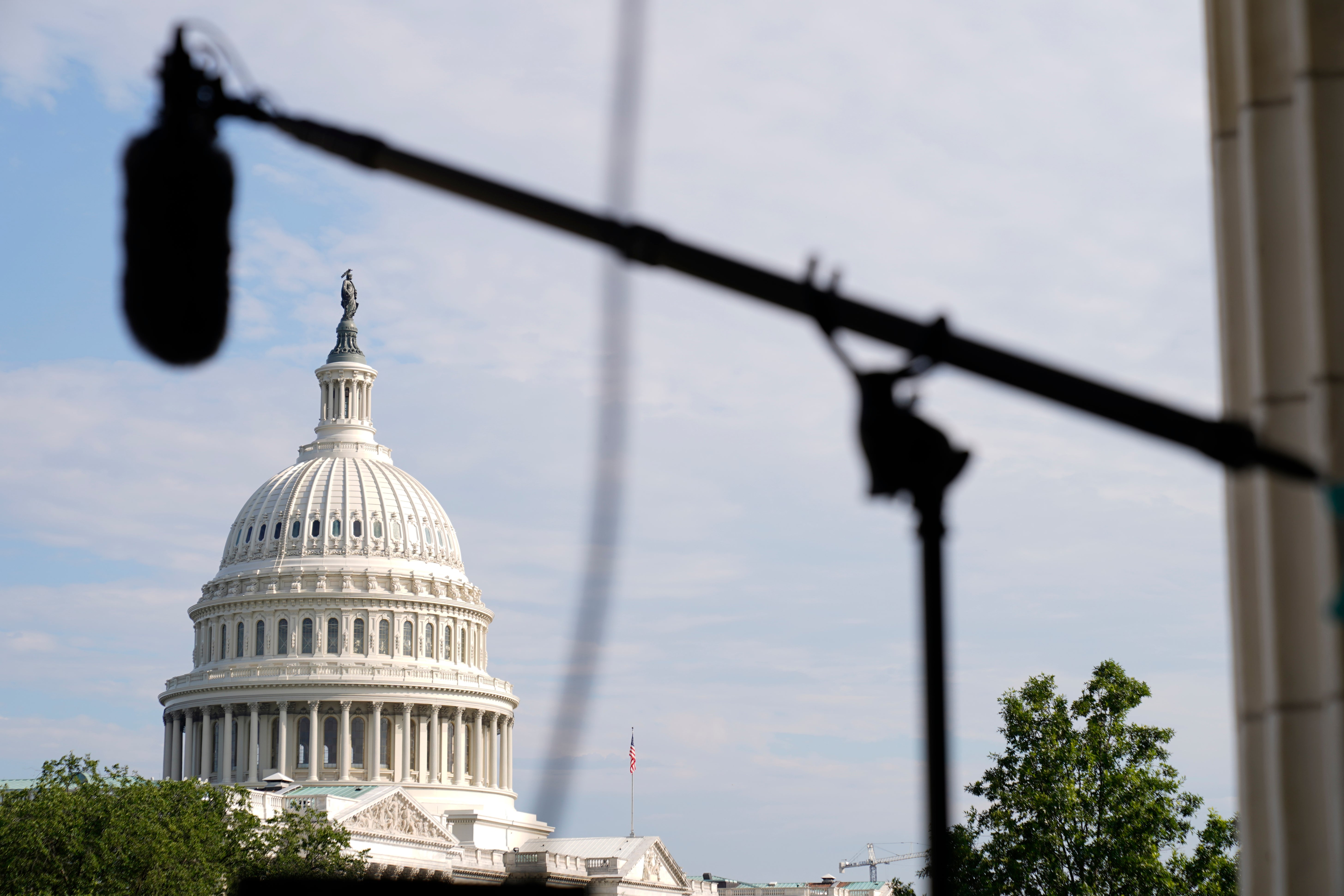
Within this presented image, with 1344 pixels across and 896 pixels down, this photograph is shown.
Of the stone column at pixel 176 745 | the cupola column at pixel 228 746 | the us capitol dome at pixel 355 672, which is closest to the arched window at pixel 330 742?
the us capitol dome at pixel 355 672

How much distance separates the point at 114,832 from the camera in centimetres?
6234

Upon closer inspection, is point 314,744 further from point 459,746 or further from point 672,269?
point 672,269

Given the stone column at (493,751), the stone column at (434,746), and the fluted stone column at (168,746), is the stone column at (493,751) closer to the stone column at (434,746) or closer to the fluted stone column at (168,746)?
the stone column at (434,746)

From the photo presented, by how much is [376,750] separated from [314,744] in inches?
179

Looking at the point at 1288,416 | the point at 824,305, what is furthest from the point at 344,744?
the point at 824,305

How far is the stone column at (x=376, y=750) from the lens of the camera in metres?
134

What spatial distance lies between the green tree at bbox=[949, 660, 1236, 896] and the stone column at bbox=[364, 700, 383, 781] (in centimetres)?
8816

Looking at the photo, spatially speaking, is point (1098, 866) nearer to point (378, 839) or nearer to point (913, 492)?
point (913, 492)

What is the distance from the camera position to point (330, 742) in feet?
452

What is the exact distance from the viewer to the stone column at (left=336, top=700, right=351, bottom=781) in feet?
438

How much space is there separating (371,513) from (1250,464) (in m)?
142

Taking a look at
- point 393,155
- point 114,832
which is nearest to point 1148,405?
point 393,155

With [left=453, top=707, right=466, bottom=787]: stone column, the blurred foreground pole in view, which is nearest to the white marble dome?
[left=453, top=707, right=466, bottom=787]: stone column

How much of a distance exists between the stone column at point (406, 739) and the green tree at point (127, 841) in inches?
2524
